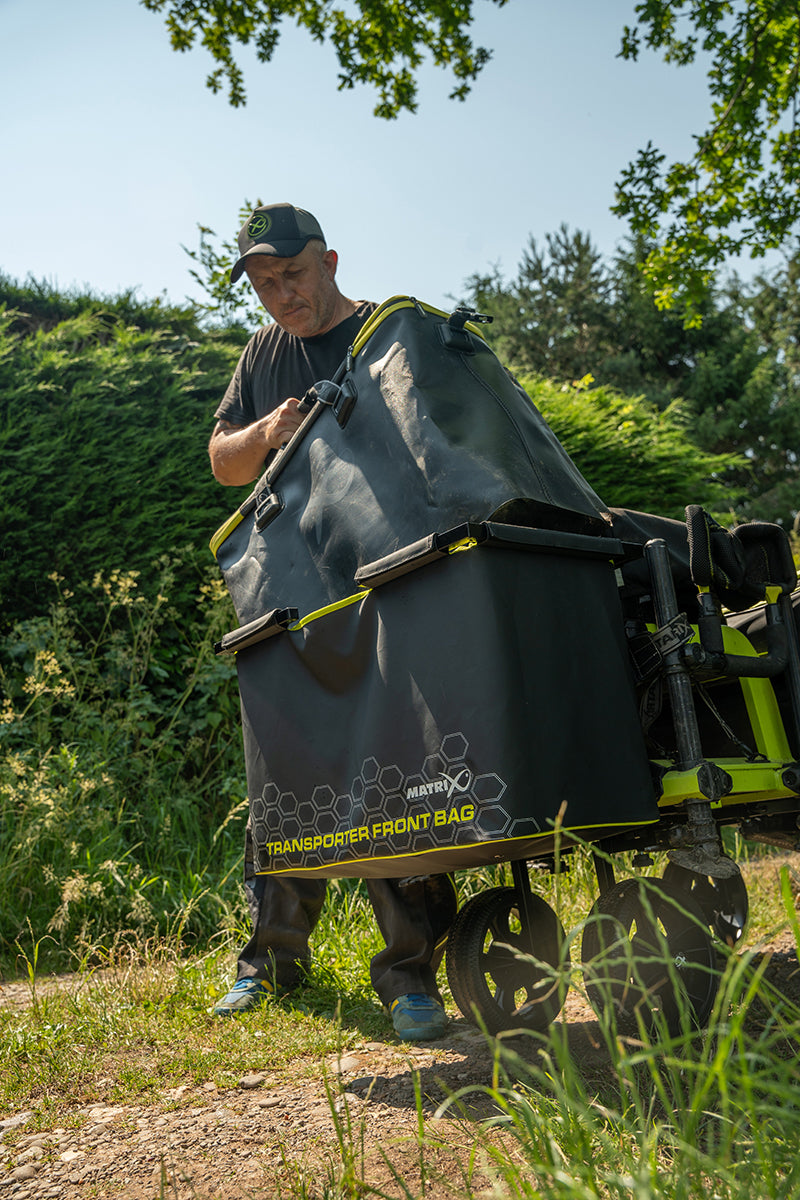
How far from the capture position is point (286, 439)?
2.44m

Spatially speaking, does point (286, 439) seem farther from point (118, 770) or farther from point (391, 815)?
point (118, 770)

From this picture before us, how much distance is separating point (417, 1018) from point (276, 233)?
2187mm

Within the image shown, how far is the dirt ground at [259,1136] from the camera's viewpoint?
1496 mm

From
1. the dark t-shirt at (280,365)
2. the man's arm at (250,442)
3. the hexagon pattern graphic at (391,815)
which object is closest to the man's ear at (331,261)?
the dark t-shirt at (280,365)

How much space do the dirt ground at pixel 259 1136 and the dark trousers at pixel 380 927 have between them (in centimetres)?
28

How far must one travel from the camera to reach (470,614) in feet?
5.46

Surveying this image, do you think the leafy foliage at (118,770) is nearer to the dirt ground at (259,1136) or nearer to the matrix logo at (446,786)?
the dirt ground at (259,1136)

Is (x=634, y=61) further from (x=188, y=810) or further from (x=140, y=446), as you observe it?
(x=188, y=810)

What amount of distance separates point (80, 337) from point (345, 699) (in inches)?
188

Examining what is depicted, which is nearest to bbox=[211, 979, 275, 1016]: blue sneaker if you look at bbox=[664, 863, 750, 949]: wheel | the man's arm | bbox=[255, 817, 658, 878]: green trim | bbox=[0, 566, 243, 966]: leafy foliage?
bbox=[0, 566, 243, 966]: leafy foliage

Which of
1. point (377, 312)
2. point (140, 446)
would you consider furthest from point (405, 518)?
point (140, 446)

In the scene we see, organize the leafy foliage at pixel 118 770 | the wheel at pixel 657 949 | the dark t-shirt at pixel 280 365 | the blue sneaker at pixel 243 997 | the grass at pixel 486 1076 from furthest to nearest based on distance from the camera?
the leafy foliage at pixel 118 770
the dark t-shirt at pixel 280 365
the blue sneaker at pixel 243 997
the wheel at pixel 657 949
the grass at pixel 486 1076

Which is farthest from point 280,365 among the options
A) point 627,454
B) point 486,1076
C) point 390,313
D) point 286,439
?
point 627,454

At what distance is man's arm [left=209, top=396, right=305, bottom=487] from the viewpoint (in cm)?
242
